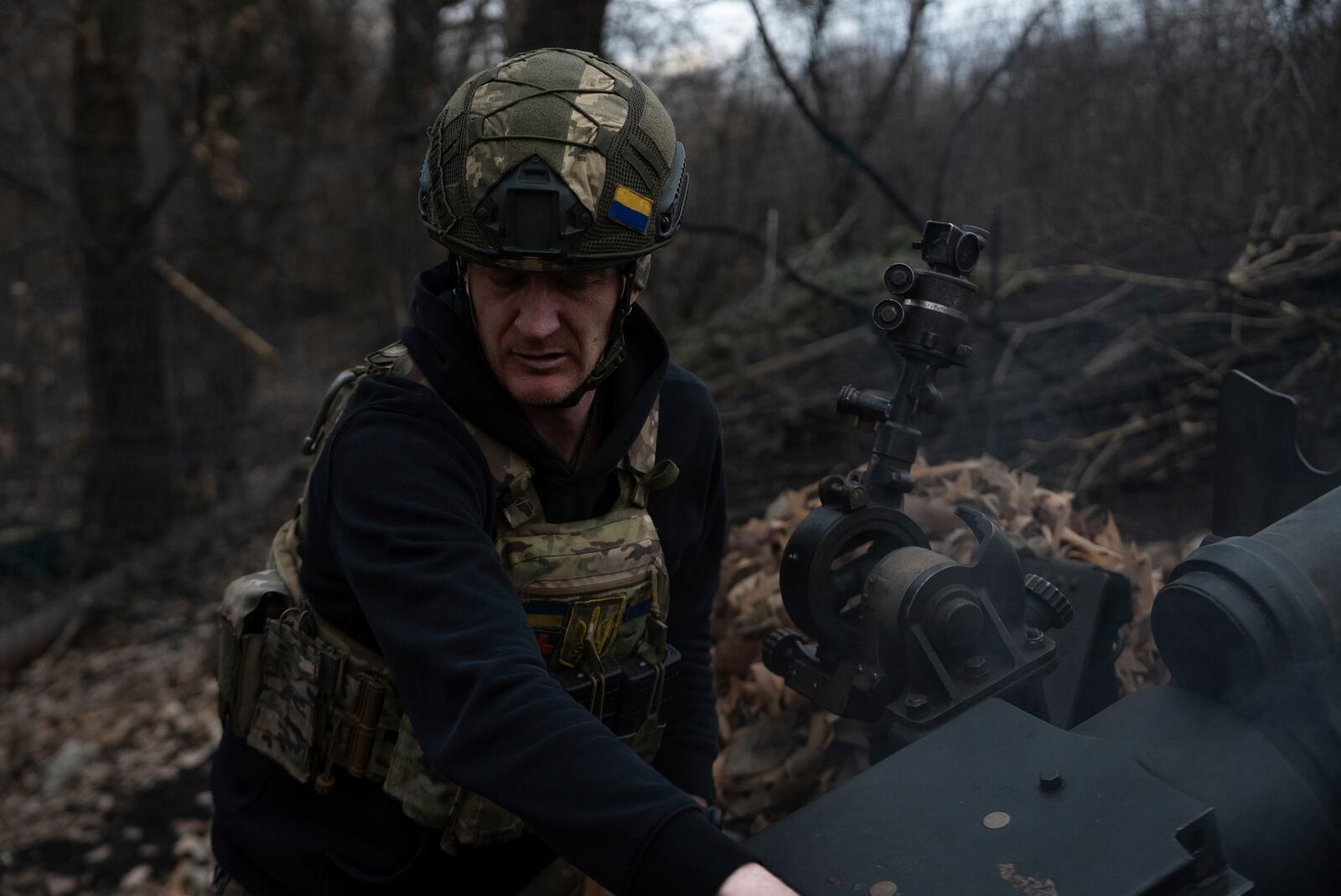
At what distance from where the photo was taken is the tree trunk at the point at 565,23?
589 centimetres

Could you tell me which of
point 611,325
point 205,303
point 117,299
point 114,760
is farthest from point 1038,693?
point 205,303

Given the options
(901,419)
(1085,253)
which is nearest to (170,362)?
(1085,253)

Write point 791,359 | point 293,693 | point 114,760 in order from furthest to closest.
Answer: point 791,359, point 114,760, point 293,693

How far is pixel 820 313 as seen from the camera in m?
7.35

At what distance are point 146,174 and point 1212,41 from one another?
706 centimetres

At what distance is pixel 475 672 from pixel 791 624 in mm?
2105

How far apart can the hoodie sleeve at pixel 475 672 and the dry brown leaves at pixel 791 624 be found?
5.12 ft

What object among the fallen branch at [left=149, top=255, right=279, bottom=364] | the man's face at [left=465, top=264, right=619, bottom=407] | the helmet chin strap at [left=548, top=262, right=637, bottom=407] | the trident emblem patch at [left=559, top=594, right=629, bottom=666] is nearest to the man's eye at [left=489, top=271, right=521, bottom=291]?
the man's face at [left=465, top=264, right=619, bottom=407]

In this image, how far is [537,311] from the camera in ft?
6.70

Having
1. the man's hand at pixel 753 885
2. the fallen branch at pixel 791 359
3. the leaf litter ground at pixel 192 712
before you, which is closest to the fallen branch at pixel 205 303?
the leaf litter ground at pixel 192 712

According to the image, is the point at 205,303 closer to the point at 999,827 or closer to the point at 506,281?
the point at 506,281

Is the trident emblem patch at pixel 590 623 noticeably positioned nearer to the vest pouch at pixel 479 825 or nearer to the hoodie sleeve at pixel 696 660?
the vest pouch at pixel 479 825

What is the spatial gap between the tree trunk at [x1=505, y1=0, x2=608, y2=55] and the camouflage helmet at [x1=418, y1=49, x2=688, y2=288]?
390 centimetres

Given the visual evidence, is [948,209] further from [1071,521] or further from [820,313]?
[1071,521]
